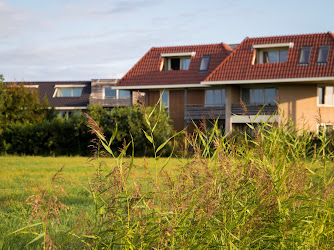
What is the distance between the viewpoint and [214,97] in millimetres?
33906

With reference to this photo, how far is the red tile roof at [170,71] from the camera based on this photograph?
34216 mm

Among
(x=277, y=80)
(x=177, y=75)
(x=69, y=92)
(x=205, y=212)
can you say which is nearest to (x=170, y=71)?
(x=177, y=75)

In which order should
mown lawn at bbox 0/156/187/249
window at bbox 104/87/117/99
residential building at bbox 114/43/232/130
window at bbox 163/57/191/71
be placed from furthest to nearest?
window at bbox 104/87/117/99, window at bbox 163/57/191/71, residential building at bbox 114/43/232/130, mown lawn at bbox 0/156/187/249

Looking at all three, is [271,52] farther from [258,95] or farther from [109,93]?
[109,93]

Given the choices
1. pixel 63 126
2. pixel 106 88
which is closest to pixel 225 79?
pixel 63 126

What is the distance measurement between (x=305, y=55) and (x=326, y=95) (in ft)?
9.68

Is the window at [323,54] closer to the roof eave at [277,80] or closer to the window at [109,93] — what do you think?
the roof eave at [277,80]

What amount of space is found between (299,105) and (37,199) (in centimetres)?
2947

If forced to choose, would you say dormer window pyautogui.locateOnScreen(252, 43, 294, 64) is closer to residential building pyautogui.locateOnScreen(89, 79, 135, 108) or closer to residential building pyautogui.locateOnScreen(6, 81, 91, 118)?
residential building pyautogui.locateOnScreen(89, 79, 135, 108)

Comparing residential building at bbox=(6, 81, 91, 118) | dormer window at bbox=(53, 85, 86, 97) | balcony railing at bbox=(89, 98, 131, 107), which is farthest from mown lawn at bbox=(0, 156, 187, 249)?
dormer window at bbox=(53, 85, 86, 97)

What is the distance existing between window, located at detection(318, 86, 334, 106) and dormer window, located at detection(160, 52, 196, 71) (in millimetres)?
8952

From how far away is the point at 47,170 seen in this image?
16.7m

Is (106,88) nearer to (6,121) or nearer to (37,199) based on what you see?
(6,121)

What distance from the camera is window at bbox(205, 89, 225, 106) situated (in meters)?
33.5
